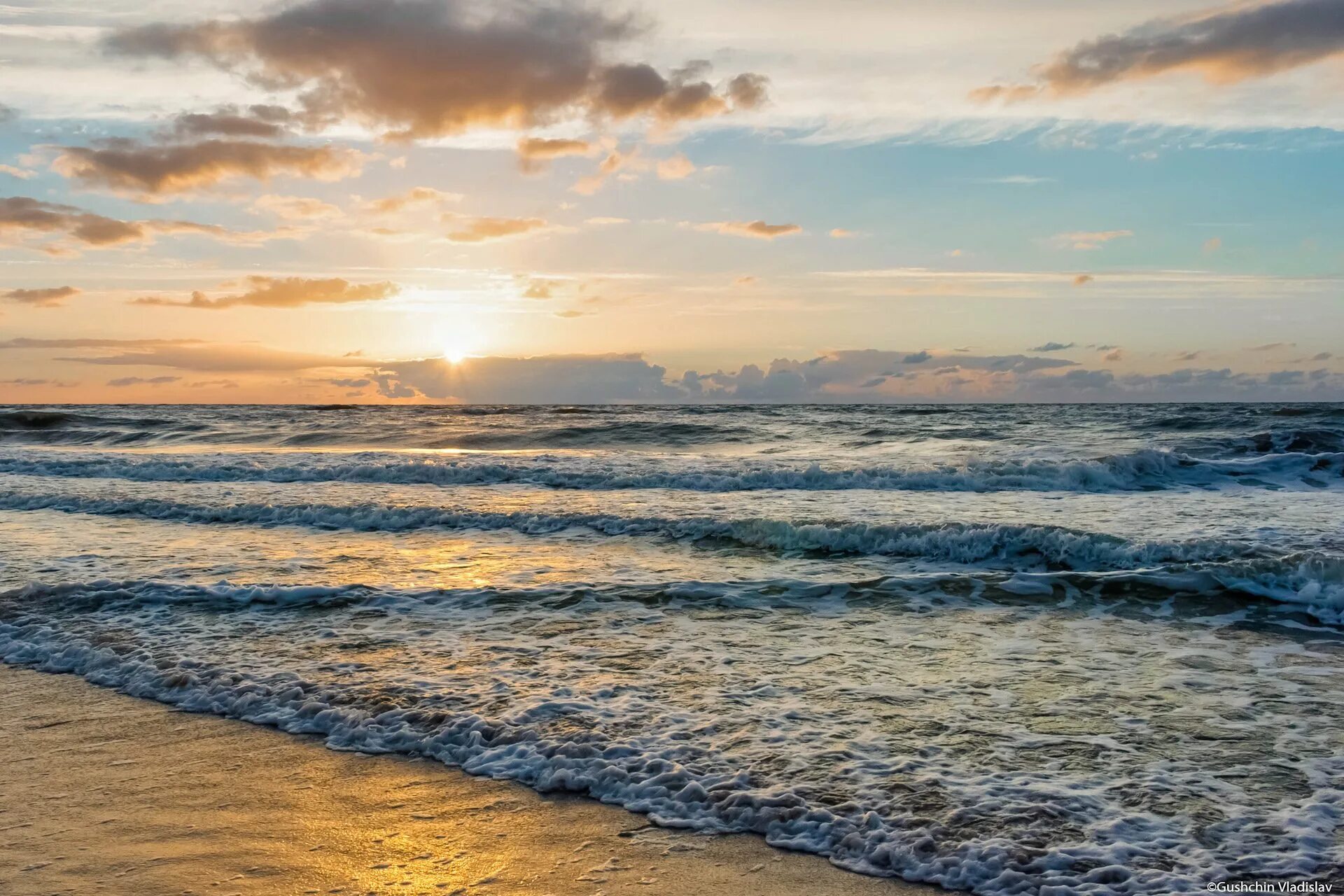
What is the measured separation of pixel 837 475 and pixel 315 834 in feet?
52.7

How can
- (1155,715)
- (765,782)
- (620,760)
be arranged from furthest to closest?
(1155,715), (620,760), (765,782)

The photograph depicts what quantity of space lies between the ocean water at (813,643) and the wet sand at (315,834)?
0.88ft

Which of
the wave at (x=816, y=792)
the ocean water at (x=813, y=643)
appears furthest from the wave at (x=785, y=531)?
the wave at (x=816, y=792)

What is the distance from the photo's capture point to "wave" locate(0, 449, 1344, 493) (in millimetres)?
18500

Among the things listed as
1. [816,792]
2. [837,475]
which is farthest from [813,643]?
[837,475]

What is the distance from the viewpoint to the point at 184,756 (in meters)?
5.39

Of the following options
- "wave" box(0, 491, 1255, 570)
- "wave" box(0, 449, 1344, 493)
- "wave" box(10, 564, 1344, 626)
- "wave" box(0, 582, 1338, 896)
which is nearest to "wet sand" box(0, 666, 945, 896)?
"wave" box(0, 582, 1338, 896)

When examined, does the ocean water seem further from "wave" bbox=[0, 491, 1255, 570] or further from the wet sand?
the wet sand

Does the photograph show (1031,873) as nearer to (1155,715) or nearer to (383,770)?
(1155,715)

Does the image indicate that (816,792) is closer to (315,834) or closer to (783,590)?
(315,834)

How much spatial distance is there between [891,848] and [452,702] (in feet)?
10.7

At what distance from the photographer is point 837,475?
63.8 feet

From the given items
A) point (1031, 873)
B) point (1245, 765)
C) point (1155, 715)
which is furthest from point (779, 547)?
point (1031, 873)

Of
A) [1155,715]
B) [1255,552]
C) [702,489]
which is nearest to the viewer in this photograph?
[1155,715]
